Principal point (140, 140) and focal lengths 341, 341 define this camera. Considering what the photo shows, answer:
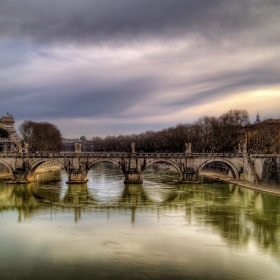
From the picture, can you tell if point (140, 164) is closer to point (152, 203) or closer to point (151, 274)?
point (152, 203)

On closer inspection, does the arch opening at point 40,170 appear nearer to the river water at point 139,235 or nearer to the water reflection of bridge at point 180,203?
the water reflection of bridge at point 180,203

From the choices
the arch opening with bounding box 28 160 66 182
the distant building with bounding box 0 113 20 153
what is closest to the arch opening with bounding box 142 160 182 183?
the arch opening with bounding box 28 160 66 182

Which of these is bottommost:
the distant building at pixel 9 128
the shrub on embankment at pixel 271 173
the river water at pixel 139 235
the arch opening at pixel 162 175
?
the river water at pixel 139 235

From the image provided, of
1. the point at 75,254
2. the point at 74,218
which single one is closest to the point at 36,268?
the point at 75,254

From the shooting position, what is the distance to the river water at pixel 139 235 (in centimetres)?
1782

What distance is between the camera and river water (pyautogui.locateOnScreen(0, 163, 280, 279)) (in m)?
17.8

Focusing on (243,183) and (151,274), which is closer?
(151,274)

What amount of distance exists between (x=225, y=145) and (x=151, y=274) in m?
48.7

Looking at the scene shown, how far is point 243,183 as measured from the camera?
153 feet

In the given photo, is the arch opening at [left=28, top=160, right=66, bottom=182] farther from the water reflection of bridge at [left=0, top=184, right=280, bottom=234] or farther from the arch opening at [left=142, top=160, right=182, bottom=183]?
the arch opening at [left=142, top=160, right=182, bottom=183]

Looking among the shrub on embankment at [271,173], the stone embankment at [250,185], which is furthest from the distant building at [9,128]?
the shrub on embankment at [271,173]

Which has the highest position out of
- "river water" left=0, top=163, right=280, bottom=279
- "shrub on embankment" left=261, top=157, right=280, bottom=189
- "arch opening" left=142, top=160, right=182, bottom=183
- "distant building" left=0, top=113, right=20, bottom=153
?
"distant building" left=0, top=113, right=20, bottom=153

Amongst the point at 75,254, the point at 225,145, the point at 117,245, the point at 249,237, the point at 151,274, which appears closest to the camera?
the point at 151,274

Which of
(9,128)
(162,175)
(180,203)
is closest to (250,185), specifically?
(180,203)
